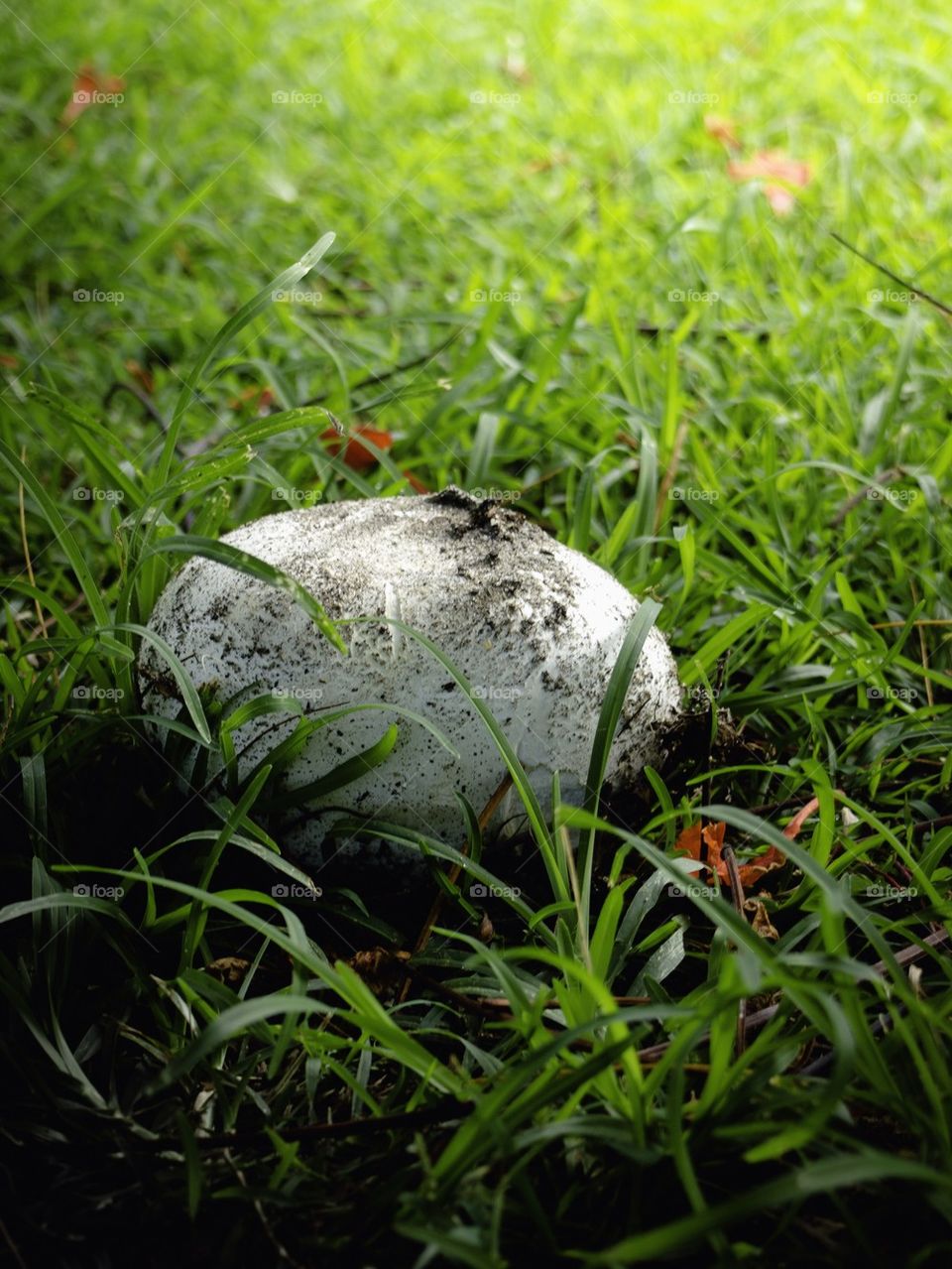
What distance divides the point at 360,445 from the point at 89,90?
262 cm

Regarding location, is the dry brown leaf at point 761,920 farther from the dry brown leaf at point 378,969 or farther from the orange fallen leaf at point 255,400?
the orange fallen leaf at point 255,400

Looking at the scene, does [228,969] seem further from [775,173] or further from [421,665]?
[775,173]

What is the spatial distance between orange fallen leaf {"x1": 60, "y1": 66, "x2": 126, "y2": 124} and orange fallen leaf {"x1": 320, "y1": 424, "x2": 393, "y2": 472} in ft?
7.76

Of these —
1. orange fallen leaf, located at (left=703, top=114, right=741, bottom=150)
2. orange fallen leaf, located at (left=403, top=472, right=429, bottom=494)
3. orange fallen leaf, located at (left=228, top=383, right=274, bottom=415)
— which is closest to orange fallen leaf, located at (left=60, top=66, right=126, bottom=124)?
orange fallen leaf, located at (left=228, top=383, right=274, bottom=415)

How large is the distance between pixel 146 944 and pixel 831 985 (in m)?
1.00

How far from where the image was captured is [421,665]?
169 cm

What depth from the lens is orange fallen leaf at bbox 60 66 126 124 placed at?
4.19 meters

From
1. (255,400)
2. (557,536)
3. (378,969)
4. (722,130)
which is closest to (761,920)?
(378,969)

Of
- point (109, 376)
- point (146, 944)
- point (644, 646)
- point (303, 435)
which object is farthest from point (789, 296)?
point (146, 944)

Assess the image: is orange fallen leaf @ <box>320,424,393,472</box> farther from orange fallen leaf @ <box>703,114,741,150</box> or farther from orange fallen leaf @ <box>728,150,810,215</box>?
orange fallen leaf @ <box>703,114,741,150</box>

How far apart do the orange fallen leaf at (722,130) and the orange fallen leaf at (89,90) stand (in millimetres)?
2304

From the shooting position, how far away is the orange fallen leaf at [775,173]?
12.5 feet

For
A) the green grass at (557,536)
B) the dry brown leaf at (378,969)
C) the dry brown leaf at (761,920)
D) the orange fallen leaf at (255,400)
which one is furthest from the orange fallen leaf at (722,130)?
the dry brown leaf at (378,969)

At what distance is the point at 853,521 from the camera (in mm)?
2557
